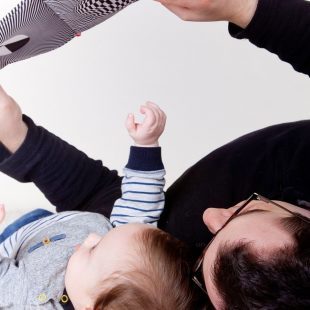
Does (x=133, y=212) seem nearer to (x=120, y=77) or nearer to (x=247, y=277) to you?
(x=247, y=277)

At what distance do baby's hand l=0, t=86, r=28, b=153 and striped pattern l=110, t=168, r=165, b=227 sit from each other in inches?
5.2

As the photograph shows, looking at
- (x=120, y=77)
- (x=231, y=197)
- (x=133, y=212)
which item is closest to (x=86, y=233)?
(x=133, y=212)

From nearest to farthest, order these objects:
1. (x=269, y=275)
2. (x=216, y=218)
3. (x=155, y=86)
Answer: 1. (x=269, y=275)
2. (x=216, y=218)
3. (x=155, y=86)

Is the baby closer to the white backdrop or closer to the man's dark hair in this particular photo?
the man's dark hair

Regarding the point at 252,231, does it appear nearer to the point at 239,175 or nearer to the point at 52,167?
the point at 239,175

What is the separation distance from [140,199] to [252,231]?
20cm

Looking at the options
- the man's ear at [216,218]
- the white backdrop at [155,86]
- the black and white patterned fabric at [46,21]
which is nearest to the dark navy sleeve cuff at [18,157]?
the black and white patterned fabric at [46,21]

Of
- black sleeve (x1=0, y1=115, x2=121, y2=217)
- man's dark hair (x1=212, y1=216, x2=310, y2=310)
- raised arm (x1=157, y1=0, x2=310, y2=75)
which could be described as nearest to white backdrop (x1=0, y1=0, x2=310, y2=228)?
black sleeve (x1=0, y1=115, x2=121, y2=217)

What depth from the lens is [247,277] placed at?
1.46 ft

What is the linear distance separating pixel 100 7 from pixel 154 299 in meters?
0.29

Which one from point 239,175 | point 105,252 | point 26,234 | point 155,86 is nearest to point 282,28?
point 239,175

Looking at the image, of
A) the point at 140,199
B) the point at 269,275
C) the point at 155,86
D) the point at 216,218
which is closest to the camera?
the point at 269,275

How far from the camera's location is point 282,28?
0.52 meters

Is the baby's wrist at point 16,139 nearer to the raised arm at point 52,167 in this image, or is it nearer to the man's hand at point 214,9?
the raised arm at point 52,167
